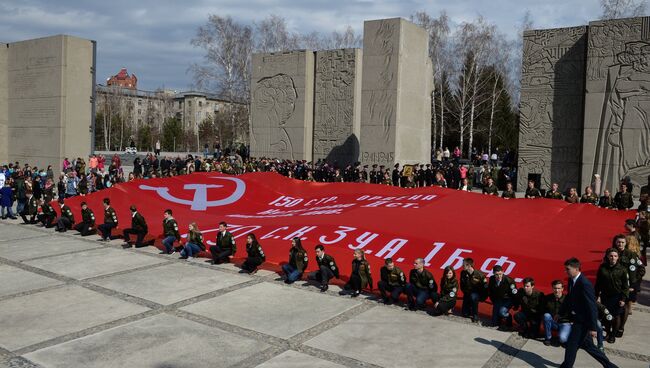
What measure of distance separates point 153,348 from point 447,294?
14.7 feet

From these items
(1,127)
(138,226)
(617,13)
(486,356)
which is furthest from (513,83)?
(486,356)

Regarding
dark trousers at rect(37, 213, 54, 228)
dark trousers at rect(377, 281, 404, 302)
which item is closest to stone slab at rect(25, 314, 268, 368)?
dark trousers at rect(377, 281, 404, 302)

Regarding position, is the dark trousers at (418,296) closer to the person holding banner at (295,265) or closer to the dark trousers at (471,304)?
the dark trousers at (471,304)

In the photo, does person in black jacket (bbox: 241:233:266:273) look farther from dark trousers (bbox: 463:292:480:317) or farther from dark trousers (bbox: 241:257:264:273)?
dark trousers (bbox: 463:292:480:317)

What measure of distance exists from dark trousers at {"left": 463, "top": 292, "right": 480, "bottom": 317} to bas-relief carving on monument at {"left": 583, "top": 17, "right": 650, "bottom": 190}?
15.5m

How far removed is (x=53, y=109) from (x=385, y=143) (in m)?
16.3

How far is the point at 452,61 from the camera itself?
46.0 metres

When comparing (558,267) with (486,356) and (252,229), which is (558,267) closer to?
(486,356)

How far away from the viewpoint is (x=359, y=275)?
32.1 feet

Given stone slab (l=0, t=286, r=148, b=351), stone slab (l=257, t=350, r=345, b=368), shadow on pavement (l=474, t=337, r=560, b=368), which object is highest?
shadow on pavement (l=474, t=337, r=560, b=368)

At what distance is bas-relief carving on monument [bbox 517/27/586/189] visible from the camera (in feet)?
74.8

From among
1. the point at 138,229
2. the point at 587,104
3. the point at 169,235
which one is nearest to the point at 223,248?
the point at 169,235

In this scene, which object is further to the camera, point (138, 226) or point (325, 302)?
point (138, 226)

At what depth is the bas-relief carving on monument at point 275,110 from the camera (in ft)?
106
